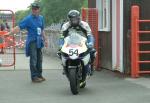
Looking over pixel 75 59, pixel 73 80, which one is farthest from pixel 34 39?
pixel 73 80

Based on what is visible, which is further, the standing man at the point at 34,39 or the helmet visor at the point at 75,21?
the standing man at the point at 34,39

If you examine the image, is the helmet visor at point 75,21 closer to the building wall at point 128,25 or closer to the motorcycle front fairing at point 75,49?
the motorcycle front fairing at point 75,49

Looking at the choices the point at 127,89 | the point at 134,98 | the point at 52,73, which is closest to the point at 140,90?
the point at 127,89

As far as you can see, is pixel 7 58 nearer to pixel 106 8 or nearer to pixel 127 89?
Result: pixel 106 8

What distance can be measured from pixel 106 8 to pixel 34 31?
392 cm

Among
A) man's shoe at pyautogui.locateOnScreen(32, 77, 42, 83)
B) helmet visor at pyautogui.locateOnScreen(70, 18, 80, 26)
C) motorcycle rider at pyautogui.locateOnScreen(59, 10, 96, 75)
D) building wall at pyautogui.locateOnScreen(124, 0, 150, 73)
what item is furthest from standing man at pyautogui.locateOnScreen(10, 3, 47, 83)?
building wall at pyautogui.locateOnScreen(124, 0, 150, 73)

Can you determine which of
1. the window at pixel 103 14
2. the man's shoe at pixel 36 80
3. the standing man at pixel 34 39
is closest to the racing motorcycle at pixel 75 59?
the standing man at pixel 34 39

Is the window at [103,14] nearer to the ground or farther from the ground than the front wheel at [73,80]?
farther from the ground

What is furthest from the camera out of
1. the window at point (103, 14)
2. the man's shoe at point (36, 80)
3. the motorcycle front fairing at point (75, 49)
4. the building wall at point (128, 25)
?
the window at point (103, 14)

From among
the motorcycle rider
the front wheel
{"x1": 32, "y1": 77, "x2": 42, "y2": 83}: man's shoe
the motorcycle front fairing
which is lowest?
{"x1": 32, "y1": 77, "x2": 42, "y2": 83}: man's shoe

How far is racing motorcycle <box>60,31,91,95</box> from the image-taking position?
12.4 meters

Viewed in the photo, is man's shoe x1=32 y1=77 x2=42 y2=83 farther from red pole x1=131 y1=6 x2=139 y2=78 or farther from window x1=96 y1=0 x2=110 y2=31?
window x1=96 y1=0 x2=110 y2=31

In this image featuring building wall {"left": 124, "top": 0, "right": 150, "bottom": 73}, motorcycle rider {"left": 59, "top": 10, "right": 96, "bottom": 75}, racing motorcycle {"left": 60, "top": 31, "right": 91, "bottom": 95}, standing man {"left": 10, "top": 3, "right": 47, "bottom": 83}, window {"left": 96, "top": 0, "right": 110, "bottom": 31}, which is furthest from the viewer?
window {"left": 96, "top": 0, "right": 110, "bottom": 31}

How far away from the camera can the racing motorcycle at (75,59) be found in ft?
40.6
